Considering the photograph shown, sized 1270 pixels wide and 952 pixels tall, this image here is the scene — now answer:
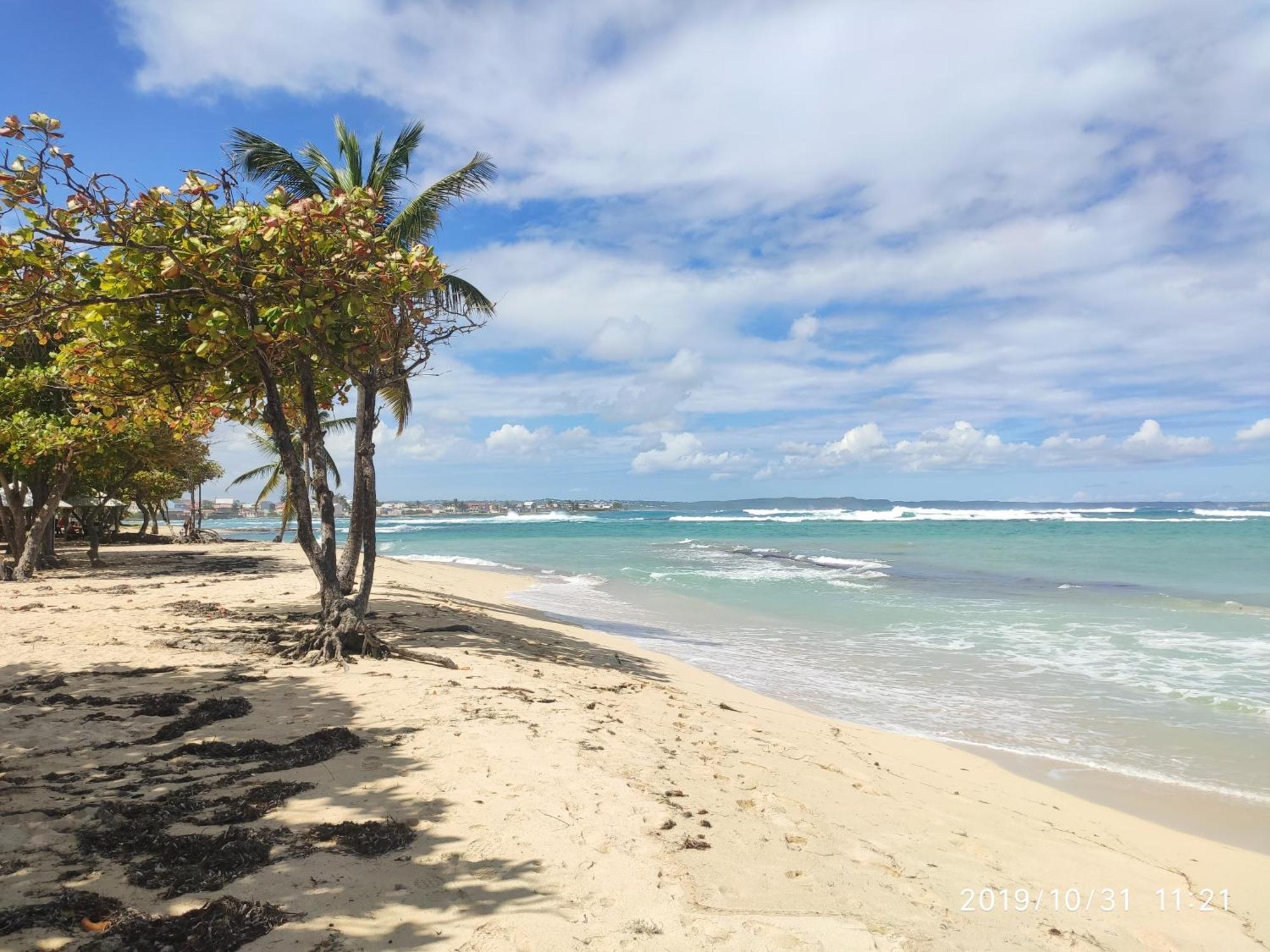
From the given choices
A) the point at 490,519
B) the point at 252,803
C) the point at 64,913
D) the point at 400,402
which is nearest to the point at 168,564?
the point at 400,402

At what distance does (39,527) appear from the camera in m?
15.2

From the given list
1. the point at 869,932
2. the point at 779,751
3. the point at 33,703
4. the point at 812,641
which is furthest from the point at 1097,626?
the point at 33,703

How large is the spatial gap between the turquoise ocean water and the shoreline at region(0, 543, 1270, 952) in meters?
1.61

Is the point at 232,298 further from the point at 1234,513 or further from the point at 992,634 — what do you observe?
the point at 1234,513

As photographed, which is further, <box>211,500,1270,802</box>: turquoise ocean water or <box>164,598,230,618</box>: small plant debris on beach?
<box>164,598,230,618</box>: small plant debris on beach

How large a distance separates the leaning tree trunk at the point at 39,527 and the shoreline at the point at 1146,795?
641 inches

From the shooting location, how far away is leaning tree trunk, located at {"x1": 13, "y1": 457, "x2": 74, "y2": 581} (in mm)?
14719

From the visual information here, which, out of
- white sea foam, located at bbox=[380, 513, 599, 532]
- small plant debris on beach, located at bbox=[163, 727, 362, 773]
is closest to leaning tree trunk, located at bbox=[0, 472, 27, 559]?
small plant debris on beach, located at bbox=[163, 727, 362, 773]

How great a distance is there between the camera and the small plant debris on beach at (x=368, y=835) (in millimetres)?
3406

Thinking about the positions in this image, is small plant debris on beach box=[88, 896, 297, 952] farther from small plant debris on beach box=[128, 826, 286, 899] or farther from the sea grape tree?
the sea grape tree

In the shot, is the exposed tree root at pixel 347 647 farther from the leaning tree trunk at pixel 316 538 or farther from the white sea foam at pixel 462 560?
the white sea foam at pixel 462 560

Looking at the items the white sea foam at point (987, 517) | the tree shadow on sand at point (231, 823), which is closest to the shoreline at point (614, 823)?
the tree shadow on sand at point (231, 823)

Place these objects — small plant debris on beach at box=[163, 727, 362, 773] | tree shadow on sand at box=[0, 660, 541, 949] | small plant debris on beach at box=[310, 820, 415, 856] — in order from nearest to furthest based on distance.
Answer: tree shadow on sand at box=[0, 660, 541, 949], small plant debris on beach at box=[310, 820, 415, 856], small plant debris on beach at box=[163, 727, 362, 773]

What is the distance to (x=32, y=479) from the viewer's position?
1562 cm
